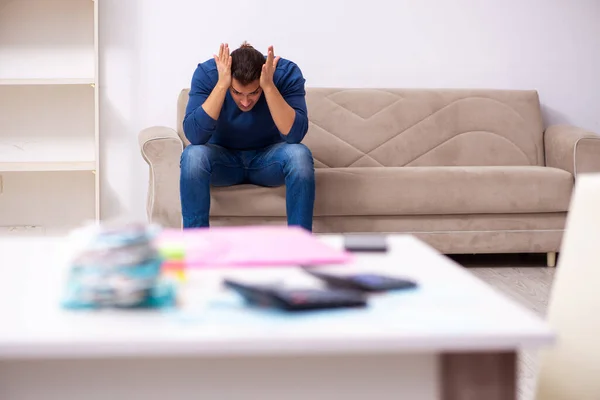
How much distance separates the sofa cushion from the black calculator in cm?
227

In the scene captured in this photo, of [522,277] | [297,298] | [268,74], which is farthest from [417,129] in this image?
[297,298]

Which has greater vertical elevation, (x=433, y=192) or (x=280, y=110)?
(x=280, y=110)

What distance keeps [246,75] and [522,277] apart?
4.46 ft

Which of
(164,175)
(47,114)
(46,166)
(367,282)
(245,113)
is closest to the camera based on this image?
(367,282)

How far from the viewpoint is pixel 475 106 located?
3.76 metres

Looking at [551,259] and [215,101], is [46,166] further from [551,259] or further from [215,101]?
[551,259]

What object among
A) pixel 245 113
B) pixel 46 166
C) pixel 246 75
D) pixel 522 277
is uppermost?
pixel 246 75

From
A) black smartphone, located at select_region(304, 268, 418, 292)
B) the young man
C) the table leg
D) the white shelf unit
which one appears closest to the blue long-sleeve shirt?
the young man

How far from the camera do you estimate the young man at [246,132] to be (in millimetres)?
2797

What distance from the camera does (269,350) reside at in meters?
0.65

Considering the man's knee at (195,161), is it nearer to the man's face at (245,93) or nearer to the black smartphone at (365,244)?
the man's face at (245,93)

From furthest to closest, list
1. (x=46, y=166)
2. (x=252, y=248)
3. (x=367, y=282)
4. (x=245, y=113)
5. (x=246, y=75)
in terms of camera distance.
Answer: (x=46, y=166) → (x=245, y=113) → (x=246, y=75) → (x=252, y=248) → (x=367, y=282)

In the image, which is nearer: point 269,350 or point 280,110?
point 269,350

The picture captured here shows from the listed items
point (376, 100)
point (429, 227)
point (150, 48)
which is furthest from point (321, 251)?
point (150, 48)
